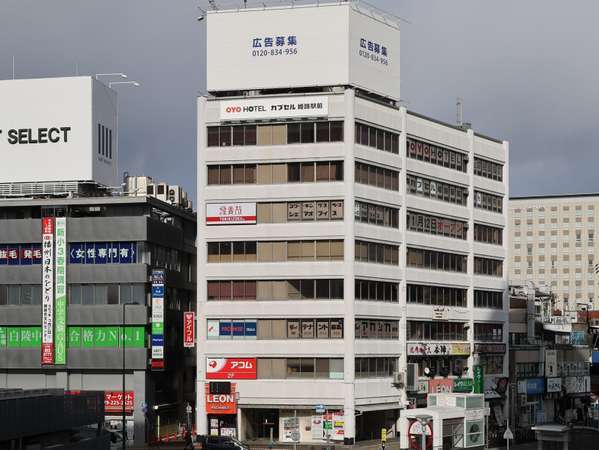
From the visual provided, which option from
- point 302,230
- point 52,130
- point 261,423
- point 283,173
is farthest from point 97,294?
point 283,173

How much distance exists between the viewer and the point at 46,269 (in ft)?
366

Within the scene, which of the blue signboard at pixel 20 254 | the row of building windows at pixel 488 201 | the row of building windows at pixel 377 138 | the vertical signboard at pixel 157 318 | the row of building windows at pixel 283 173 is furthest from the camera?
the row of building windows at pixel 488 201

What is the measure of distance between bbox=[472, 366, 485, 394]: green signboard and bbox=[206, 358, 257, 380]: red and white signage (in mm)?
27304

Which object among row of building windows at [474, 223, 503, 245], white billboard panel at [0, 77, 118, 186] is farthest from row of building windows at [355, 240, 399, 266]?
white billboard panel at [0, 77, 118, 186]

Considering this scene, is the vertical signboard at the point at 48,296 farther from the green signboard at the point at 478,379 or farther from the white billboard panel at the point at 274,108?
the green signboard at the point at 478,379

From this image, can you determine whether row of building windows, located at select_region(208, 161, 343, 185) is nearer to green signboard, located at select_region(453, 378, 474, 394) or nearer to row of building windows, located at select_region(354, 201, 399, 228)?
row of building windows, located at select_region(354, 201, 399, 228)

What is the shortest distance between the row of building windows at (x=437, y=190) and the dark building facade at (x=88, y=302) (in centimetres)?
2325

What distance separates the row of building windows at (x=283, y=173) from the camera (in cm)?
10694

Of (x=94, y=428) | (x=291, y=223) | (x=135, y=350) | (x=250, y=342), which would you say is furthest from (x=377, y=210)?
(x=94, y=428)

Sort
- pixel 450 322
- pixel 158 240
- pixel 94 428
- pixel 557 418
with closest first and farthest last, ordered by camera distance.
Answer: pixel 94 428 → pixel 158 240 → pixel 450 322 → pixel 557 418

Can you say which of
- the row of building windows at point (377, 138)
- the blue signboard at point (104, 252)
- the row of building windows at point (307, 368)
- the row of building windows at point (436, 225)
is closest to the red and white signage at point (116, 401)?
the blue signboard at point (104, 252)

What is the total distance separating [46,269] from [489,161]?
152 ft

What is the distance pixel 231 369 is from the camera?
351 feet

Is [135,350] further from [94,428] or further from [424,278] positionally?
[94,428]
